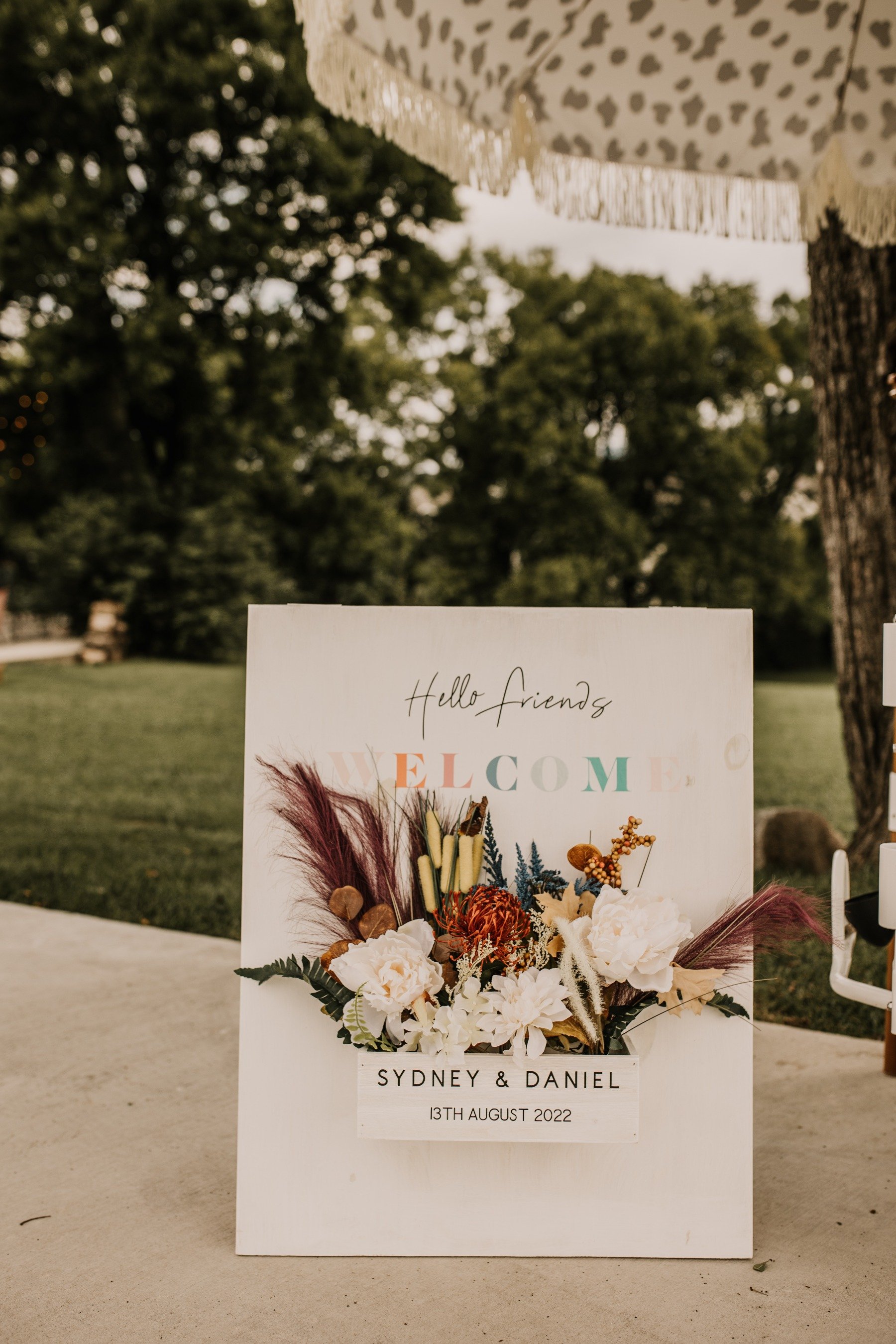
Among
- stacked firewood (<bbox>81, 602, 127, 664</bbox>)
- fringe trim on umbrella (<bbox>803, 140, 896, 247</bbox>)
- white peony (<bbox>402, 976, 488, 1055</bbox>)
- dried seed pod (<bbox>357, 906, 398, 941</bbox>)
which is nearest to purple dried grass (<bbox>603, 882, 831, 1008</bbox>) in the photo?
white peony (<bbox>402, 976, 488, 1055</bbox>)

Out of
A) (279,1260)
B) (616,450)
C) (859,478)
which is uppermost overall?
(616,450)

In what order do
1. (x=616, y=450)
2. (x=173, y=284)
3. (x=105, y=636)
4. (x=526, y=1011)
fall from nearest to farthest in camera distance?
(x=526, y=1011) → (x=105, y=636) → (x=173, y=284) → (x=616, y=450)

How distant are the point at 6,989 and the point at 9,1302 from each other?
1677 millimetres

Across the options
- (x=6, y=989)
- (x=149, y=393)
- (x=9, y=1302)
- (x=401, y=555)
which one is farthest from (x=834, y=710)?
(x=9, y=1302)

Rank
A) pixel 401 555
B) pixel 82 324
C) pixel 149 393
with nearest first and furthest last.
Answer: pixel 82 324, pixel 149 393, pixel 401 555

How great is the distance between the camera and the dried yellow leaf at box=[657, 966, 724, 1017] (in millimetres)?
1858

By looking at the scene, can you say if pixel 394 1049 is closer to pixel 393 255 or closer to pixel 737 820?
pixel 737 820

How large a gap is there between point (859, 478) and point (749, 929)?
3175mm

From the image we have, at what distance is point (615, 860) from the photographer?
194cm

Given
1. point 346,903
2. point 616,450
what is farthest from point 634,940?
point 616,450

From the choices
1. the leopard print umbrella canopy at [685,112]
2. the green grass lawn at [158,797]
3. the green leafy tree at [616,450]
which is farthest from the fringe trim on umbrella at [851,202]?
the green leafy tree at [616,450]

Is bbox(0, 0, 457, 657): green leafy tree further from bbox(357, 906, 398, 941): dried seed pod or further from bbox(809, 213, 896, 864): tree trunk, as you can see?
bbox(357, 906, 398, 941): dried seed pod

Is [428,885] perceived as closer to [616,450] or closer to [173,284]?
[173,284]

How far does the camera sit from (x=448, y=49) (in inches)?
146
